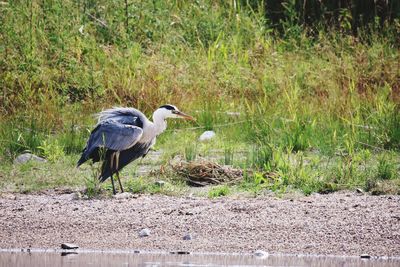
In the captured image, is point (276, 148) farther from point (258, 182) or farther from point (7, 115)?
point (7, 115)

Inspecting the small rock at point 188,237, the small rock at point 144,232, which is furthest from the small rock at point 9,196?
the small rock at point 188,237

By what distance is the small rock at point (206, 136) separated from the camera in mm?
9547

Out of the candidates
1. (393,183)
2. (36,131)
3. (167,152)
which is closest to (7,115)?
(36,131)

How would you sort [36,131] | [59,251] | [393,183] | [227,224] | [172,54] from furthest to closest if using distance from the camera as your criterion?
[172,54], [36,131], [393,183], [227,224], [59,251]

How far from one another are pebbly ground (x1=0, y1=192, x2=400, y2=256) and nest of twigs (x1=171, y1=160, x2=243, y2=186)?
484 mm

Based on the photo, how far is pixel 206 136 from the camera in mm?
9594

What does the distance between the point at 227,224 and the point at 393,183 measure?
164cm

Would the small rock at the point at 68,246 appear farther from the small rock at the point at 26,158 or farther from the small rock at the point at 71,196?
the small rock at the point at 26,158

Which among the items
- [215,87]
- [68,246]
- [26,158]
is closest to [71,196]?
[26,158]

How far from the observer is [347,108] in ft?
32.2

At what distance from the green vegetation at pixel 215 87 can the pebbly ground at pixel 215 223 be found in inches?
16.3

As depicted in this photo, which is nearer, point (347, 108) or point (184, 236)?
point (184, 236)

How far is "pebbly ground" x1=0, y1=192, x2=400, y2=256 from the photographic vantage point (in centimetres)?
645

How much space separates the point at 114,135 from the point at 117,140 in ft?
0.16
